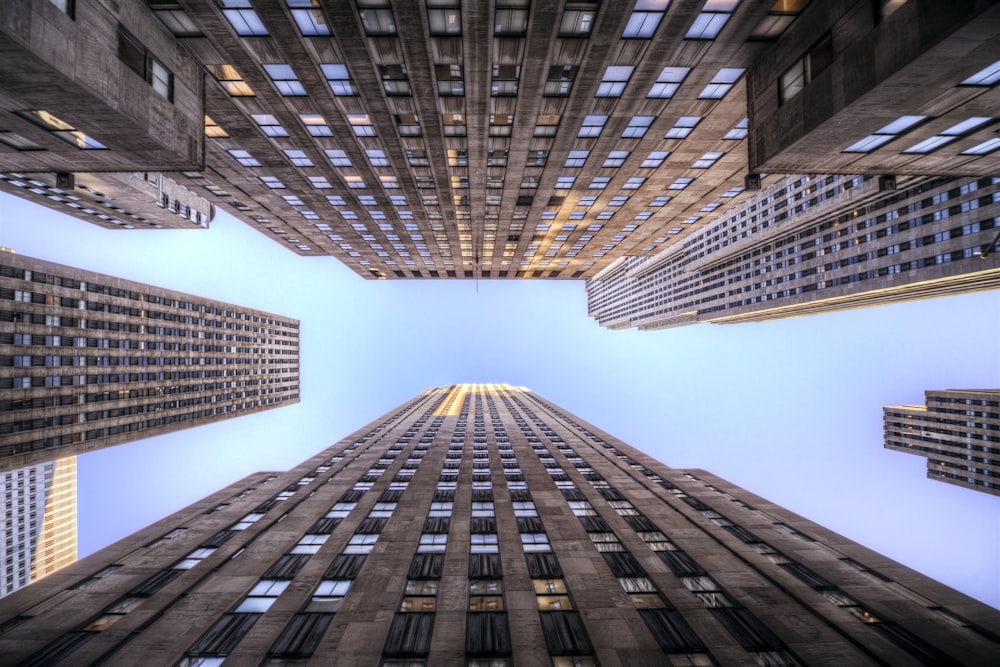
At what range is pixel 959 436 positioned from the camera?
4203 inches

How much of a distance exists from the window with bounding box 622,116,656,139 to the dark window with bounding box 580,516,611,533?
1061 inches

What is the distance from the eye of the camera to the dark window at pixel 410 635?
1794 centimetres

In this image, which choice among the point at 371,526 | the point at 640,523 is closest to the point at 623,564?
the point at 640,523

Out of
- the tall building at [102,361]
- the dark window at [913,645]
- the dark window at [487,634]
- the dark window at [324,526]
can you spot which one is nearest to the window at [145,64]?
the dark window at [324,526]

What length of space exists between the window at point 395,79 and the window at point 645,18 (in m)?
12.1

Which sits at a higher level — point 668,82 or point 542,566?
point 668,82

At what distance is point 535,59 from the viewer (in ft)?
74.2

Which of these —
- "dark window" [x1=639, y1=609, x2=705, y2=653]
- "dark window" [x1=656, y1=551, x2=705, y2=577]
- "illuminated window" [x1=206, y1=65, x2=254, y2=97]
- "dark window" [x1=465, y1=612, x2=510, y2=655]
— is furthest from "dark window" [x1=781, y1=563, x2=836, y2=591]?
"illuminated window" [x1=206, y1=65, x2=254, y2=97]

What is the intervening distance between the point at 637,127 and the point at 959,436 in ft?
453

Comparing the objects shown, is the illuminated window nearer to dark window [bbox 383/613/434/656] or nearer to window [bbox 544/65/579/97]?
window [bbox 544/65/579/97]

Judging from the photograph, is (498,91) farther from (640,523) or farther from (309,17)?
(640,523)

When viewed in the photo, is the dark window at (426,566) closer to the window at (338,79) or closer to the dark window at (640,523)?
the dark window at (640,523)

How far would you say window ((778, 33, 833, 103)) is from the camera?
18.0m

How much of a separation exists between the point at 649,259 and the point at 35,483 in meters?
207
